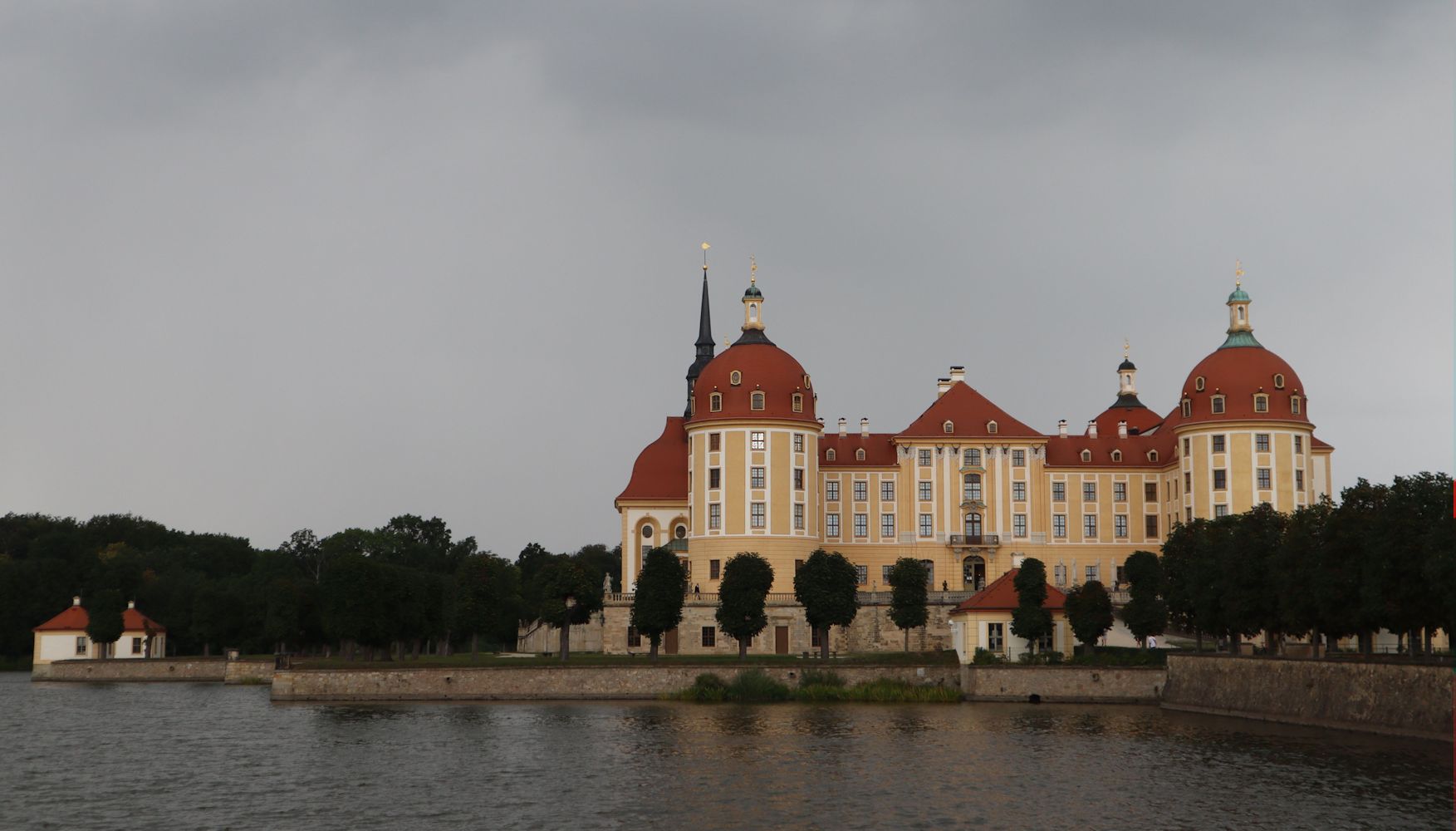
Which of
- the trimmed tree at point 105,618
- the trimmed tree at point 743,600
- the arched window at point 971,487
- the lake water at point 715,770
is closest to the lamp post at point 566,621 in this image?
the trimmed tree at point 743,600

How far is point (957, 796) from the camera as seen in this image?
117 feet

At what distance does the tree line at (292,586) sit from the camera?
76.6 metres

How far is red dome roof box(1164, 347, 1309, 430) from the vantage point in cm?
8575

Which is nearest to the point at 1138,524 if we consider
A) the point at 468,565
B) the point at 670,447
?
the point at 670,447

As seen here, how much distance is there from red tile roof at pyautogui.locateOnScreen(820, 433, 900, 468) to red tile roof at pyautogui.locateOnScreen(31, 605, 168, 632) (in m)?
46.9

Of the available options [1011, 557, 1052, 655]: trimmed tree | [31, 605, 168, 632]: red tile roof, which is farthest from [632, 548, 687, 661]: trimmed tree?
[31, 605, 168, 632]: red tile roof

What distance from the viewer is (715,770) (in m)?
40.6

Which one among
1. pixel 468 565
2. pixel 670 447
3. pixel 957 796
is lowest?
pixel 957 796

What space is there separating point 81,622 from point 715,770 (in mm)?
71111

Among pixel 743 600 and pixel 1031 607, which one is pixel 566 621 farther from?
pixel 1031 607

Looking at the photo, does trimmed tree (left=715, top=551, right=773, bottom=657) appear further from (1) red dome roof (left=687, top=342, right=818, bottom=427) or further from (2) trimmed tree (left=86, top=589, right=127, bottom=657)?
(2) trimmed tree (left=86, top=589, right=127, bottom=657)

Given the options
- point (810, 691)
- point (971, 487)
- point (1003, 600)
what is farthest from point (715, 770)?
point (971, 487)

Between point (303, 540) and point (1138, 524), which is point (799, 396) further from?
point (303, 540)

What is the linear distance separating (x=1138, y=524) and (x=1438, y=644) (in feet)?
73.3
